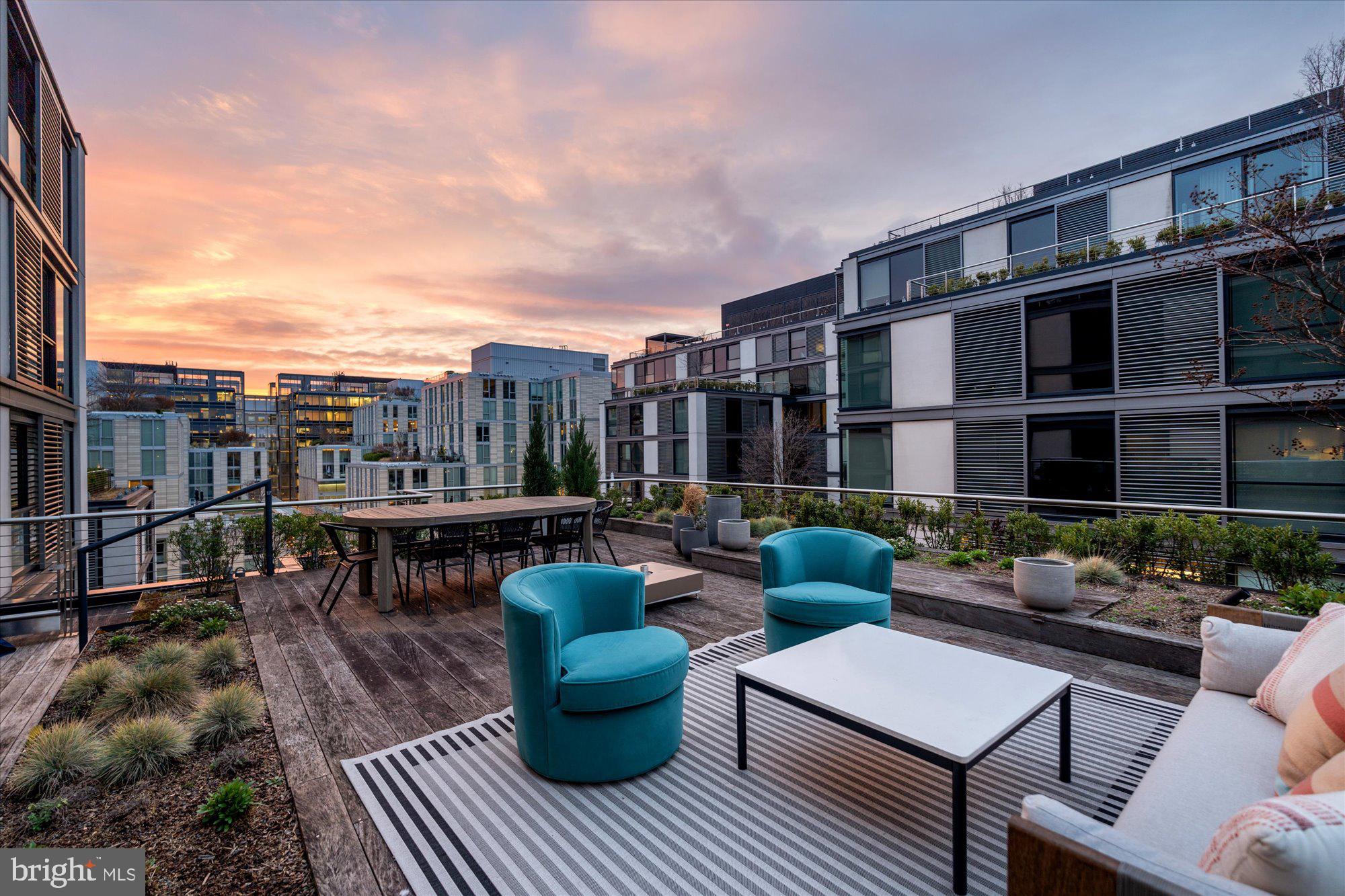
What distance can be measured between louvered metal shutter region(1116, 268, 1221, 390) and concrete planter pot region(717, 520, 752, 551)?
7.88 metres

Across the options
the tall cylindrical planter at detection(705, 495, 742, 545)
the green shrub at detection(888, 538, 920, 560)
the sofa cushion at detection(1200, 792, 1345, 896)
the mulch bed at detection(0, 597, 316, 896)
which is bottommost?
the mulch bed at detection(0, 597, 316, 896)

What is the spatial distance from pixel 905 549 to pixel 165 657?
260 inches

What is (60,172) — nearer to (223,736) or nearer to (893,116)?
(223,736)

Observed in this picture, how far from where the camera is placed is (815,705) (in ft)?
7.11

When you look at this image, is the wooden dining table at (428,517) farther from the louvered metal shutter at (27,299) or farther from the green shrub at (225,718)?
the louvered metal shutter at (27,299)

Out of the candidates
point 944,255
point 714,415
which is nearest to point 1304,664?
point 944,255

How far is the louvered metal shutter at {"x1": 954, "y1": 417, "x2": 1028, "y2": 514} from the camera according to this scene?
11.1m

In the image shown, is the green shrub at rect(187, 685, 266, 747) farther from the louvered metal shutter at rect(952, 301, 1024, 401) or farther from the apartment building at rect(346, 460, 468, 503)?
the apartment building at rect(346, 460, 468, 503)

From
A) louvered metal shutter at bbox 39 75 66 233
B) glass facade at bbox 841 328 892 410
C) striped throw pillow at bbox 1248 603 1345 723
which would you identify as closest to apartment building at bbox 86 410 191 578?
louvered metal shutter at bbox 39 75 66 233

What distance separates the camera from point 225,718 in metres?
2.72

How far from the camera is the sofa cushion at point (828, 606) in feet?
11.2

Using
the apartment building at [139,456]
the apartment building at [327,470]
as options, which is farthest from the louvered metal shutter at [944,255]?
the apartment building at [327,470]

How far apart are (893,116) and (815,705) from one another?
8.29m

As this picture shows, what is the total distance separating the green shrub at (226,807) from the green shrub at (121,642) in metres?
2.69
